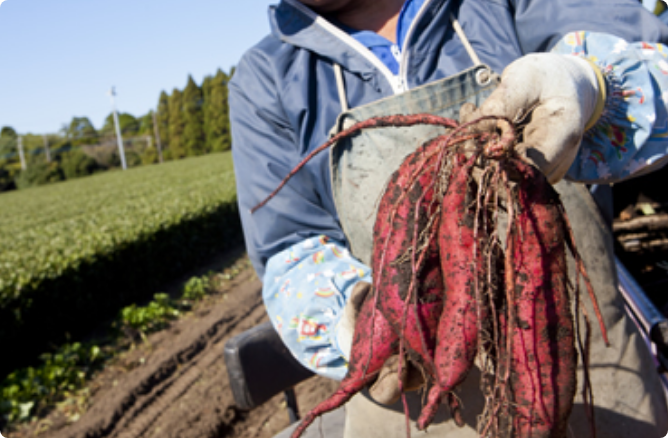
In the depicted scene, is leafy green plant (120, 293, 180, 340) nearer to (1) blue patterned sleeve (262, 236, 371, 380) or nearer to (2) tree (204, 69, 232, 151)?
(1) blue patterned sleeve (262, 236, 371, 380)

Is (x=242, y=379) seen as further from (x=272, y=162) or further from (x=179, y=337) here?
(x=179, y=337)

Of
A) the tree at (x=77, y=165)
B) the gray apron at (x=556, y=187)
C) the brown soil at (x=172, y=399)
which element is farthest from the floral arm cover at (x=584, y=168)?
the tree at (x=77, y=165)

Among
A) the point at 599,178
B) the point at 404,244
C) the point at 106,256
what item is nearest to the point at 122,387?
the point at 106,256

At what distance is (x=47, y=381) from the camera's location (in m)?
4.64

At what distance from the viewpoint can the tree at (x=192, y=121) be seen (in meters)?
54.5

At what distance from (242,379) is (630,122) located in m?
1.48

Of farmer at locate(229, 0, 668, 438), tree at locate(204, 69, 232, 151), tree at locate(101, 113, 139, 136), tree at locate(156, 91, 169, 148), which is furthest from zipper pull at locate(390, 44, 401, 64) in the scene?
tree at locate(101, 113, 139, 136)

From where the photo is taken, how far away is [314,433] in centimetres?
189

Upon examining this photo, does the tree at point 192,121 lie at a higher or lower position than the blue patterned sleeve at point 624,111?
higher

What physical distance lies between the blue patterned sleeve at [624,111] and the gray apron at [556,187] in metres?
0.11

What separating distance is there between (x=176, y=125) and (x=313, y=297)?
5909cm

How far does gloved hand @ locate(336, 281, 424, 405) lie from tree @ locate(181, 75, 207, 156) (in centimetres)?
5544

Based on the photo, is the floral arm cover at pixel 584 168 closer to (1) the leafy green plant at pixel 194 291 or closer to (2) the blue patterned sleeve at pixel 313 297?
(2) the blue patterned sleeve at pixel 313 297

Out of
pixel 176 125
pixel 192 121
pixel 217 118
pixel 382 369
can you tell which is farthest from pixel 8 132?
pixel 382 369
